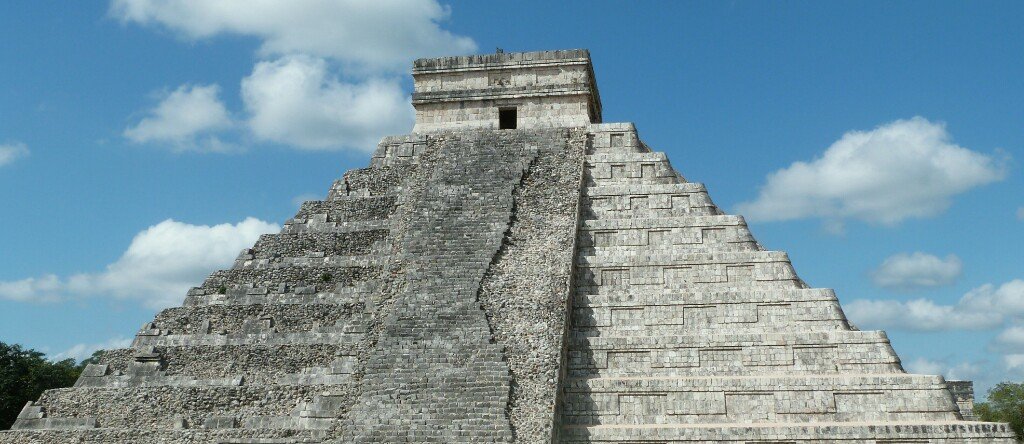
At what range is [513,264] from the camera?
16875mm

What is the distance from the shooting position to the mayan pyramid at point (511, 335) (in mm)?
14578

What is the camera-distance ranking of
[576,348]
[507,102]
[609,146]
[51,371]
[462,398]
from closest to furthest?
[462,398], [576,348], [609,146], [507,102], [51,371]

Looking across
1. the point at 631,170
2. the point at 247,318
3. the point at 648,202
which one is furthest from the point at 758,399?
the point at 247,318

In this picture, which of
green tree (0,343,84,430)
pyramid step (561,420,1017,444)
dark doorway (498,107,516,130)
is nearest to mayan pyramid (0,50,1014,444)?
pyramid step (561,420,1017,444)

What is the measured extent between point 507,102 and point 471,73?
1158 mm

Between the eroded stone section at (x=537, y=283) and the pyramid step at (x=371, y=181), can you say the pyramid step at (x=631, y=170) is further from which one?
the pyramid step at (x=371, y=181)

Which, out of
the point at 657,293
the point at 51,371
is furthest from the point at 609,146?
the point at 51,371

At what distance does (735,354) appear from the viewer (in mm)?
16031

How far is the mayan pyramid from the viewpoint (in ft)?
47.8

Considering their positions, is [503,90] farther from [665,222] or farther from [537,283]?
[537,283]

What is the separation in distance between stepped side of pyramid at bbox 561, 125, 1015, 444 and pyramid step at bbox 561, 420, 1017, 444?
2cm

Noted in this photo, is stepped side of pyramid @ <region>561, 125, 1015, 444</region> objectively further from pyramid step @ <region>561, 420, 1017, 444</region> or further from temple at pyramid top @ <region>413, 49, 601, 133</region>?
temple at pyramid top @ <region>413, 49, 601, 133</region>

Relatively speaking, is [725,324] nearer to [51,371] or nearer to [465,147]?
[465,147]

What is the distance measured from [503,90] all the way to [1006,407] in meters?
19.5
